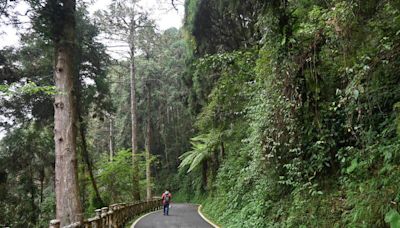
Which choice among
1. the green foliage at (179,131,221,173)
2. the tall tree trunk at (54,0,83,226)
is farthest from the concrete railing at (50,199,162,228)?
the green foliage at (179,131,221,173)

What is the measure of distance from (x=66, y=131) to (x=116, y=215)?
5.06 meters

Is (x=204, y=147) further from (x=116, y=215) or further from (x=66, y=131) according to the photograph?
(x=66, y=131)

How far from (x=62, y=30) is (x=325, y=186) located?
727 cm

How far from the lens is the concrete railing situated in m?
8.11

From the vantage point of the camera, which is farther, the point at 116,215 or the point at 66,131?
the point at 116,215

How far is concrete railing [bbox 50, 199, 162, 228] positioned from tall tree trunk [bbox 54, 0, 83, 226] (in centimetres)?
52

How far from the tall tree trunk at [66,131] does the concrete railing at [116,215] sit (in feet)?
1.72

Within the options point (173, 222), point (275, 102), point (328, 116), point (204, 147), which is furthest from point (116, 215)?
point (328, 116)

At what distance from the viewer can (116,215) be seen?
12898mm

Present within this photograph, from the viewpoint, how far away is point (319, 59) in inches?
273

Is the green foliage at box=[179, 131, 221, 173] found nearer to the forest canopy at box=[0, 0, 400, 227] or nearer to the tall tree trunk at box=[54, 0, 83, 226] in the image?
the forest canopy at box=[0, 0, 400, 227]

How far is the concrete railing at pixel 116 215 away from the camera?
Answer: 8109 mm

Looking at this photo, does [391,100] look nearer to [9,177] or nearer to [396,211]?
[396,211]

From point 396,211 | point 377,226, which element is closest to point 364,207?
point 377,226
